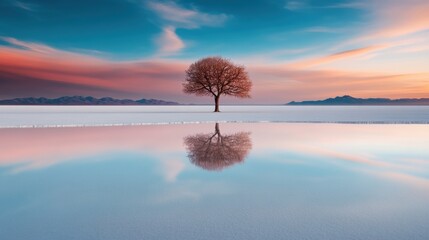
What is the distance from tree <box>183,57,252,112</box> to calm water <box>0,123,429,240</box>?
163 feet

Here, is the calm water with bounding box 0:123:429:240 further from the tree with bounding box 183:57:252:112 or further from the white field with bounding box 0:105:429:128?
the tree with bounding box 183:57:252:112

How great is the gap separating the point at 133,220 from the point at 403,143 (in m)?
14.8

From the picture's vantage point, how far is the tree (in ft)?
210

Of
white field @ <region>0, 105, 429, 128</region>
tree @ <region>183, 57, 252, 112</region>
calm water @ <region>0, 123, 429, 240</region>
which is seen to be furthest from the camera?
tree @ <region>183, 57, 252, 112</region>

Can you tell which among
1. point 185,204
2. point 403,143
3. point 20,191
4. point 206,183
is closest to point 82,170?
point 20,191

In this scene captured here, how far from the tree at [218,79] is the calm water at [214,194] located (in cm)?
4977

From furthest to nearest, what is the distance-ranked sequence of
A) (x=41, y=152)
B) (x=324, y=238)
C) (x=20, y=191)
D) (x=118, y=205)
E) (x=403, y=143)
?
1. (x=403, y=143)
2. (x=41, y=152)
3. (x=20, y=191)
4. (x=118, y=205)
5. (x=324, y=238)

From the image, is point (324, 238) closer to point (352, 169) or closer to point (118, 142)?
point (352, 169)

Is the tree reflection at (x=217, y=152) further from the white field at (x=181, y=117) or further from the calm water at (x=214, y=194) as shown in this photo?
the white field at (x=181, y=117)

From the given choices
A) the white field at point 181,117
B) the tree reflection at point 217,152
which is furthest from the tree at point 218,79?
the tree reflection at point 217,152

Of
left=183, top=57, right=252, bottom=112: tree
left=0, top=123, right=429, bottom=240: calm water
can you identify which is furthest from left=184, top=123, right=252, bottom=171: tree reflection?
left=183, top=57, right=252, bottom=112: tree

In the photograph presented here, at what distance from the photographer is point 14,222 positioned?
6.14 m

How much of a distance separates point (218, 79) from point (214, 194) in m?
57.0

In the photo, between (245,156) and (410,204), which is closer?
(410,204)
